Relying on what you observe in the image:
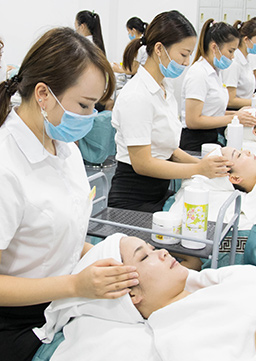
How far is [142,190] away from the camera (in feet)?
7.34

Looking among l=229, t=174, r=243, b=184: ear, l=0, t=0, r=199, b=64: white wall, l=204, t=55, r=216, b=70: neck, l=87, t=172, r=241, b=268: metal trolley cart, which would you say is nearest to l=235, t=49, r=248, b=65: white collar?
l=204, t=55, r=216, b=70: neck

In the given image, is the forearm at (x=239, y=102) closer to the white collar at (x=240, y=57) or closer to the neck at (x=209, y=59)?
the white collar at (x=240, y=57)

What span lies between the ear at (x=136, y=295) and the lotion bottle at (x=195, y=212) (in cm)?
37

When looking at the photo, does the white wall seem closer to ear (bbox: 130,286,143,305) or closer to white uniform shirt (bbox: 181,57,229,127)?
white uniform shirt (bbox: 181,57,229,127)

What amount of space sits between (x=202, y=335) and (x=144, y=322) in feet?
0.69

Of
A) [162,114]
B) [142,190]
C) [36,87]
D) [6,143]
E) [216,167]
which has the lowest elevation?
[142,190]

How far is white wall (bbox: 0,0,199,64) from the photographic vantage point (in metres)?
4.62

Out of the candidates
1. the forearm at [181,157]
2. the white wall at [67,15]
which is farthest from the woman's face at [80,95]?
the white wall at [67,15]

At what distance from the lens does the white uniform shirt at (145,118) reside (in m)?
2.04

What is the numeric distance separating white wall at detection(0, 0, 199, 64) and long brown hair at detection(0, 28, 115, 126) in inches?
93.4

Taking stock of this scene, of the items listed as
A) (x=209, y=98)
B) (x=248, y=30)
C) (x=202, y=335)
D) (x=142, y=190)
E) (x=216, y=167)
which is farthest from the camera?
(x=248, y=30)

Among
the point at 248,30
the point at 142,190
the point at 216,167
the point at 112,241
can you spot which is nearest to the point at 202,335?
the point at 112,241

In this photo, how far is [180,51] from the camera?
215 centimetres

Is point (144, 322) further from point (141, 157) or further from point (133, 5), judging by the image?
point (133, 5)
